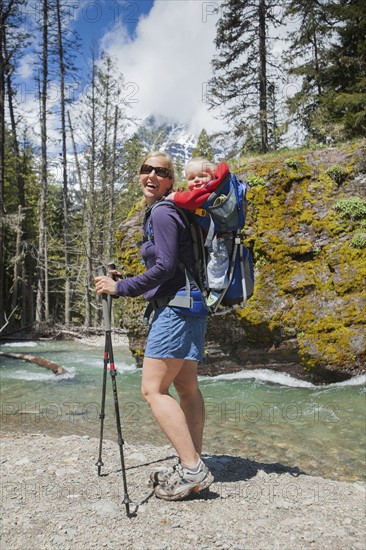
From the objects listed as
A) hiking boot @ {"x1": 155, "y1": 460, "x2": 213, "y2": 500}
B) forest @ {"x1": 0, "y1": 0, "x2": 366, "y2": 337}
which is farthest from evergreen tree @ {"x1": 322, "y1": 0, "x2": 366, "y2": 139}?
hiking boot @ {"x1": 155, "y1": 460, "x2": 213, "y2": 500}

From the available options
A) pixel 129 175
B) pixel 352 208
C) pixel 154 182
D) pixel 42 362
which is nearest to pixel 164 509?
pixel 154 182

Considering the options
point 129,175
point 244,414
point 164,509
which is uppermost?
point 129,175

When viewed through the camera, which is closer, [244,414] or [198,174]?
[198,174]

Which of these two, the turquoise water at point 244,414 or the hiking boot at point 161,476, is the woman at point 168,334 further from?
the turquoise water at point 244,414

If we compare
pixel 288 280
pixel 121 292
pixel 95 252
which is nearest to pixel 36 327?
pixel 95 252

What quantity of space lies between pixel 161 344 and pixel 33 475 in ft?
6.14

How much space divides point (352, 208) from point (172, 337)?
287 inches

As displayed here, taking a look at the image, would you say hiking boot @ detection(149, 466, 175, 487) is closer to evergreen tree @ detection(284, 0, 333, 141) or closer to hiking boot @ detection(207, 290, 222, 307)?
hiking boot @ detection(207, 290, 222, 307)

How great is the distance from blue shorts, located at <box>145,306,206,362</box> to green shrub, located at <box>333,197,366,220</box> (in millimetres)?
7013

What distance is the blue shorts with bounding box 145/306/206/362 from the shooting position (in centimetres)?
324

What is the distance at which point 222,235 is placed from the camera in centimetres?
328

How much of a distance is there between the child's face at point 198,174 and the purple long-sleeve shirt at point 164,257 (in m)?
0.33

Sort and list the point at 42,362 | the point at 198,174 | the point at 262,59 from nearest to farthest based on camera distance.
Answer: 1. the point at 198,174
2. the point at 42,362
3. the point at 262,59

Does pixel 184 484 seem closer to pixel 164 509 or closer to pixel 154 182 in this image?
pixel 164 509
